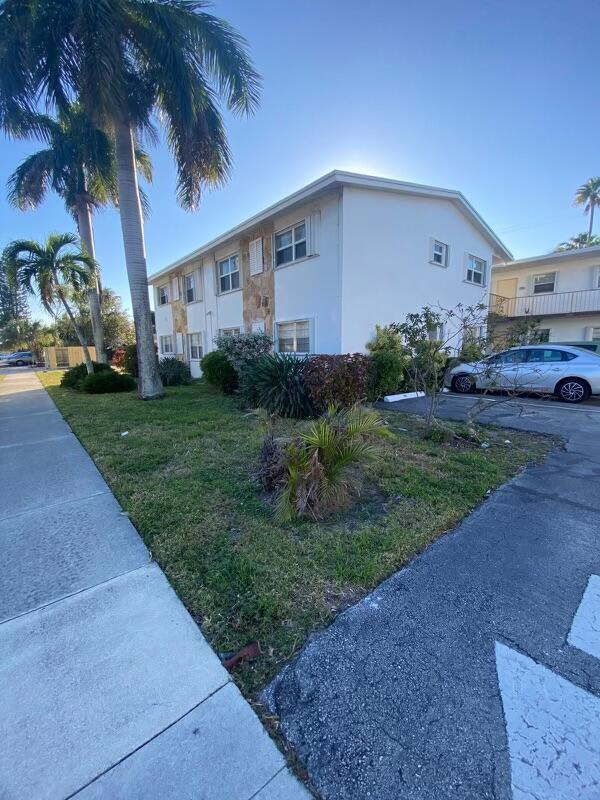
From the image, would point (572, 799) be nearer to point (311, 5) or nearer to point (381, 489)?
point (381, 489)

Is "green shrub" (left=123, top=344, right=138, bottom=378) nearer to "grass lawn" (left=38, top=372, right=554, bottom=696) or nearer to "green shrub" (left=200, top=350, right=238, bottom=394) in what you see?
"green shrub" (left=200, top=350, right=238, bottom=394)

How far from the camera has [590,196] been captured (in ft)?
105

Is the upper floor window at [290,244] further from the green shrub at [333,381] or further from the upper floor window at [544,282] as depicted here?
the upper floor window at [544,282]

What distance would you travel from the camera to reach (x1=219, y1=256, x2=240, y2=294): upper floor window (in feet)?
44.2

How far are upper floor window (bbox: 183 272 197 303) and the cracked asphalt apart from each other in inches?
641

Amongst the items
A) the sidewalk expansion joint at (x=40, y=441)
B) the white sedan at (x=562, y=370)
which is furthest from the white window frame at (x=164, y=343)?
the white sedan at (x=562, y=370)

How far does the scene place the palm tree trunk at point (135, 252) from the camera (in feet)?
30.3

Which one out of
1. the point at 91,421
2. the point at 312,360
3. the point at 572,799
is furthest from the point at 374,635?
the point at 91,421

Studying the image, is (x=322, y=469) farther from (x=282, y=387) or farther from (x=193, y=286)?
(x=193, y=286)

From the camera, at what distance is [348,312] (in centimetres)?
952

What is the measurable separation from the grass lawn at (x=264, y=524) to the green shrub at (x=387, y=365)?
3.23 m

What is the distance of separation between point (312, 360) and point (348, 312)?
266 centimetres

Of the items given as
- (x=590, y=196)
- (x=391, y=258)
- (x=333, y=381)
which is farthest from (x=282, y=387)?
(x=590, y=196)

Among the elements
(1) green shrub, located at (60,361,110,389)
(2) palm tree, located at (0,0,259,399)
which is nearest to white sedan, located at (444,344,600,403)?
(2) palm tree, located at (0,0,259,399)
